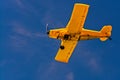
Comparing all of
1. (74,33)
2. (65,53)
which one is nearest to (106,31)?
(74,33)

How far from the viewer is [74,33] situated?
5453 cm

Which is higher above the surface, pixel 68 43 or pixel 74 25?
pixel 74 25

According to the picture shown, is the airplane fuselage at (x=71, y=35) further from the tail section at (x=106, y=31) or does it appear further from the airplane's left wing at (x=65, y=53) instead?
the airplane's left wing at (x=65, y=53)

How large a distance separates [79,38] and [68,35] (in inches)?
74.3

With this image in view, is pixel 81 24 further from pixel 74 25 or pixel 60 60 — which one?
pixel 60 60

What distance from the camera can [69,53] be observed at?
59.1 m

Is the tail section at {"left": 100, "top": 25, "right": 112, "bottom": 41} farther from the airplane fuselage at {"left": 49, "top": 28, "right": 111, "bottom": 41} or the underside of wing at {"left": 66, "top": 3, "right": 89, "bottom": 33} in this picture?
the underside of wing at {"left": 66, "top": 3, "right": 89, "bottom": 33}

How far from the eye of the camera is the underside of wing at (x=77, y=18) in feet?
172

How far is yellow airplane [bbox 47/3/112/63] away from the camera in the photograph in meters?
53.0

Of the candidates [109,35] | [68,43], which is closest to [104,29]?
[109,35]

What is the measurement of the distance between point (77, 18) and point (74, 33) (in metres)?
2.23

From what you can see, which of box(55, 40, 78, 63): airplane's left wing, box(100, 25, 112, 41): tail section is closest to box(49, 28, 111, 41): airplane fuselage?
box(100, 25, 112, 41): tail section

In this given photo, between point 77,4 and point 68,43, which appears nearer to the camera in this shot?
point 77,4

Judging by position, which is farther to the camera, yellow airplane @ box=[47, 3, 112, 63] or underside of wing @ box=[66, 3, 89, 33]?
yellow airplane @ box=[47, 3, 112, 63]
